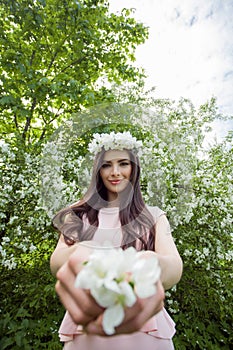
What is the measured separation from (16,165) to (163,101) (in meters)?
2.78

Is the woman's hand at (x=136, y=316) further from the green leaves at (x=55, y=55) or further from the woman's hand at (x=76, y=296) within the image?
the green leaves at (x=55, y=55)

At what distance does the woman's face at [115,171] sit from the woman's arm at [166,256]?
24 centimetres

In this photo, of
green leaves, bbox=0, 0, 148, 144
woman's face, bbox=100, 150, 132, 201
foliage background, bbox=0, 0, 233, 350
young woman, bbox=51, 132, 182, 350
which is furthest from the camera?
green leaves, bbox=0, 0, 148, 144

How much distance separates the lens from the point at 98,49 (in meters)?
5.05

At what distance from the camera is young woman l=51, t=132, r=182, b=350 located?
99cm

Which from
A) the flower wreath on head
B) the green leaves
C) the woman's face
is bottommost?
the woman's face

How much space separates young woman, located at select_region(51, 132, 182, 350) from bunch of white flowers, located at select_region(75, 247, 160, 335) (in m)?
0.33

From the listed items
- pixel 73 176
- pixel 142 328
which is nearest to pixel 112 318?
pixel 142 328

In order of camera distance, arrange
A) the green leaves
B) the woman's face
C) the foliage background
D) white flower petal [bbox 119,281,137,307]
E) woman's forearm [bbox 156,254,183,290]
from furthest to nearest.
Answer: the green leaves, the foliage background, the woman's face, woman's forearm [bbox 156,254,183,290], white flower petal [bbox 119,281,137,307]

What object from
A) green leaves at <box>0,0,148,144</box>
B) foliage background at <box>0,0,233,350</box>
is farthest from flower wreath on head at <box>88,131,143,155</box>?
green leaves at <box>0,0,148,144</box>

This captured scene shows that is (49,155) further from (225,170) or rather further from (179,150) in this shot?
(225,170)

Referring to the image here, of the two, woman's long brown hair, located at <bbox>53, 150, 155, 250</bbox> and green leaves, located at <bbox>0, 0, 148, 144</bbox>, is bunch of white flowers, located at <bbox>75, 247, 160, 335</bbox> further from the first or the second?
green leaves, located at <bbox>0, 0, 148, 144</bbox>

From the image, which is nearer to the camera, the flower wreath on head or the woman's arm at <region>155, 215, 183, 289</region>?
the woman's arm at <region>155, 215, 183, 289</region>

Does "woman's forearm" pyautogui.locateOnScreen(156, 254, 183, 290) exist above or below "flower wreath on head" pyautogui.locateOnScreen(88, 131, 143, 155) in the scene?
below
